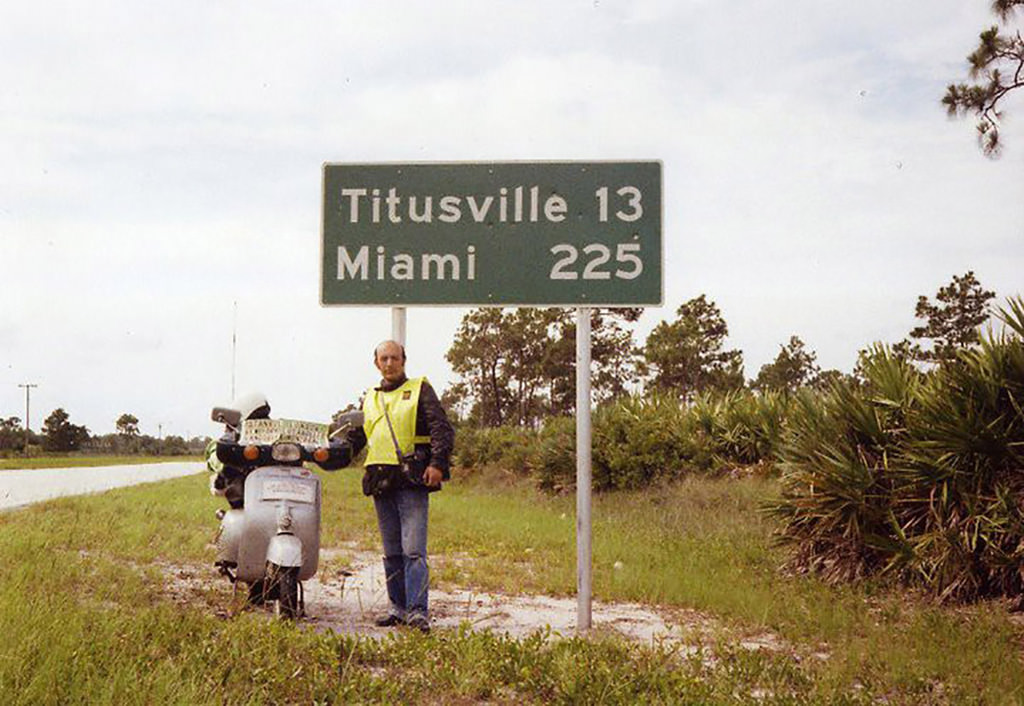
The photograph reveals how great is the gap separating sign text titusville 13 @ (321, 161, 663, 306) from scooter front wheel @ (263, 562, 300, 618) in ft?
6.78

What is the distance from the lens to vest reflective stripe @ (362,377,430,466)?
7.04 meters

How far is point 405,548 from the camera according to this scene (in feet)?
23.1

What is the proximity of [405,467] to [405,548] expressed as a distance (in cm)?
56

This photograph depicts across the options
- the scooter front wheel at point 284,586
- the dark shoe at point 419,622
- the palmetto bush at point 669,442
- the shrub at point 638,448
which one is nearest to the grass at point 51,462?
the palmetto bush at point 669,442

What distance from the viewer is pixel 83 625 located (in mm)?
5254

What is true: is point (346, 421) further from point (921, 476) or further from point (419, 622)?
point (921, 476)

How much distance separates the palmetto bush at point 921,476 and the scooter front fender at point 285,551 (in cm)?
510

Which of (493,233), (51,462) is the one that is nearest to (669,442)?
(493,233)

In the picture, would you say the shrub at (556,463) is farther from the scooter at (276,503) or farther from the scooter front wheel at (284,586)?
the scooter front wheel at (284,586)

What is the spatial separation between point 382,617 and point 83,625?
7.96 feet

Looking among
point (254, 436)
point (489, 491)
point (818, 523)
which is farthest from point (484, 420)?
point (254, 436)

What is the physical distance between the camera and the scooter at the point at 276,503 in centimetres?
658

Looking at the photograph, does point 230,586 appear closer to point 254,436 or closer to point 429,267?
point 254,436

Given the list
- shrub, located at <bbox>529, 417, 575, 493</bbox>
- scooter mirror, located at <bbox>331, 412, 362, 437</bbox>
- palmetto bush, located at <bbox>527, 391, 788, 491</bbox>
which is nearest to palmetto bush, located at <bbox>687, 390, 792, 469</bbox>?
palmetto bush, located at <bbox>527, 391, 788, 491</bbox>
